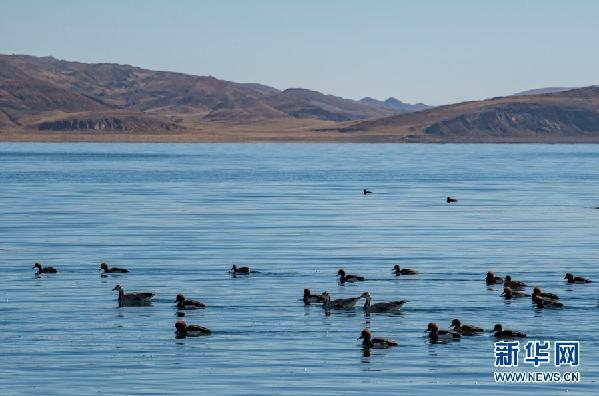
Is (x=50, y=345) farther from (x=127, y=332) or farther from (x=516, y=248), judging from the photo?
(x=516, y=248)

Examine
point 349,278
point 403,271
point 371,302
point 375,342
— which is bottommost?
point 375,342

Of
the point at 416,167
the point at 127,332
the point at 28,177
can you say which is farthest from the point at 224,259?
the point at 416,167

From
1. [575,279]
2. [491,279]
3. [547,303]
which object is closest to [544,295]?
[547,303]

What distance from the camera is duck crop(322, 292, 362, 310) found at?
3678 centimetres

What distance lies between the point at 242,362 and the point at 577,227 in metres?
35.2

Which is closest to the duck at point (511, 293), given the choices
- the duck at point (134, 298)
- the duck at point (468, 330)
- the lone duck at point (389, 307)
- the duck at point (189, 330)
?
the lone duck at point (389, 307)

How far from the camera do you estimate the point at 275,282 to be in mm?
41719

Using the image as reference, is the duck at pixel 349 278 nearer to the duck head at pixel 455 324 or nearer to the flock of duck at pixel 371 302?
the flock of duck at pixel 371 302

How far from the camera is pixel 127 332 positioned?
1288 inches

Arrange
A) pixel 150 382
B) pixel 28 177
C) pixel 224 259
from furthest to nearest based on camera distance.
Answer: pixel 28 177 → pixel 224 259 → pixel 150 382

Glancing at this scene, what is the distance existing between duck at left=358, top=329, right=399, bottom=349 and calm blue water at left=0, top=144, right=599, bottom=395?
1.48 ft

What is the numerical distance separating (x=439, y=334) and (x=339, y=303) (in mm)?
6095

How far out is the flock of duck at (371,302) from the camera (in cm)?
3133

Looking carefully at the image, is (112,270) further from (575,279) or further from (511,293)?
(575,279)
